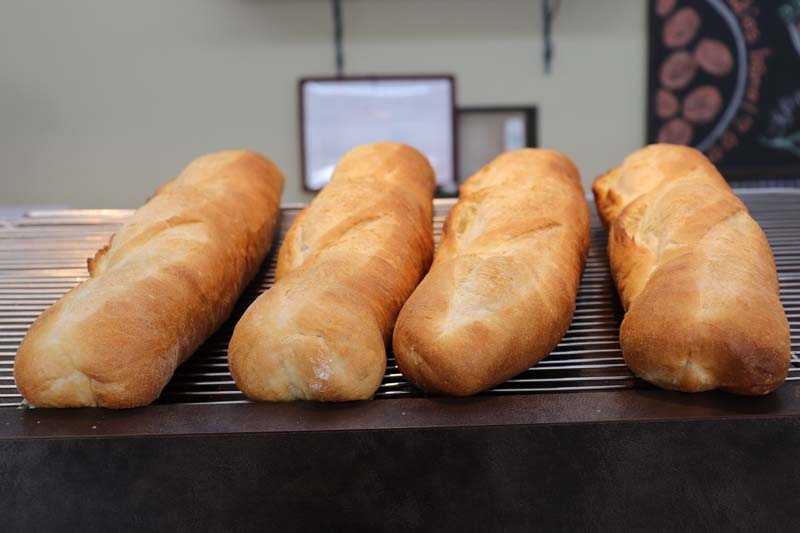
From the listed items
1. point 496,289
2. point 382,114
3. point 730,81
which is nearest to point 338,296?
point 496,289

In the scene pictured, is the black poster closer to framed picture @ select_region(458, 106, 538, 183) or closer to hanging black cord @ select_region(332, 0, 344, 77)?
framed picture @ select_region(458, 106, 538, 183)

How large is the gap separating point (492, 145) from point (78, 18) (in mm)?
2049

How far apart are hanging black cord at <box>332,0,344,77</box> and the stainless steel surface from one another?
193 cm

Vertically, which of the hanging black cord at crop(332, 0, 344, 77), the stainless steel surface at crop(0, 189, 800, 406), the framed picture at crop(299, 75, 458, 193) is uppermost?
the hanging black cord at crop(332, 0, 344, 77)

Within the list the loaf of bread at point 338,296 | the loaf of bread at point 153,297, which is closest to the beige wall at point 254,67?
the loaf of bread at point 153,297

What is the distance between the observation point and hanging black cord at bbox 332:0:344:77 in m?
3.50

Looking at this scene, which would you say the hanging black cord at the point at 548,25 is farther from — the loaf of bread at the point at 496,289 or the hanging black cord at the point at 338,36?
the loaf of bread at the point at 496,289

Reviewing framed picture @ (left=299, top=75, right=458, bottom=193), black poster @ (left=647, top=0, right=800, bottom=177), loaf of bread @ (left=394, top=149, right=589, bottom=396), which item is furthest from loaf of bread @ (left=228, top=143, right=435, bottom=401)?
black poster @ (left=647, top=0, right=800, bottom=177)

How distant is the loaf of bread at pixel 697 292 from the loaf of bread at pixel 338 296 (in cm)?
35

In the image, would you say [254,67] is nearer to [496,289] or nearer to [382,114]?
[382,114]

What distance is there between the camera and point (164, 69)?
3.61 m

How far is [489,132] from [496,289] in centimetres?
268

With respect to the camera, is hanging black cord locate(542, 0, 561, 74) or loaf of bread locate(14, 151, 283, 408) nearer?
loaf of bread locate(14, 151, 283, 408)

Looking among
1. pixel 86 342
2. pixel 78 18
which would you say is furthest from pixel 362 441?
pixel 78 18
